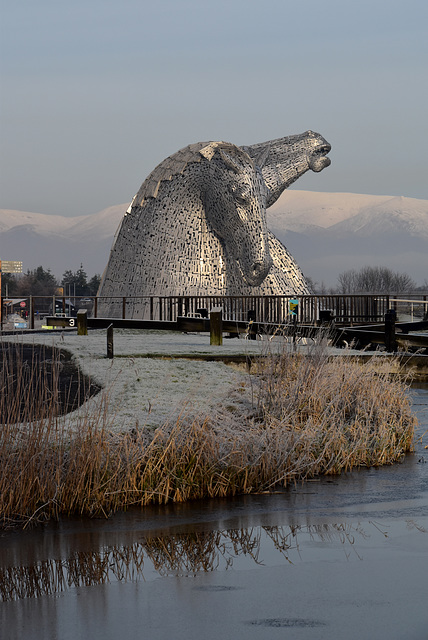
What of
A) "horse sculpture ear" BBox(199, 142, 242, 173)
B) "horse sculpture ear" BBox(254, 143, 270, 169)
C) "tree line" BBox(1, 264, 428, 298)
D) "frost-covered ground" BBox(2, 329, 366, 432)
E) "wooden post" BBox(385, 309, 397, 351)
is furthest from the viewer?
"tree line" BBox(1, 264, 428, 298)

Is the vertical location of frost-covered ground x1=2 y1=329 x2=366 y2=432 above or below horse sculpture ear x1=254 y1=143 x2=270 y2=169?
below

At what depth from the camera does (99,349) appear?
17.6 metres

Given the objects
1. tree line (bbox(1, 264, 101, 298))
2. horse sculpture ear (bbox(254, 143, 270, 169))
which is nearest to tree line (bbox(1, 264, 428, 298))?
tree line (bbox(1, 264, 101, 298))

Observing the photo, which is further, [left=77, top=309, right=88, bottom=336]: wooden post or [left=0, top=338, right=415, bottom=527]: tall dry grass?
[left=77, top=309, right=88, bottom=336]: wooden post

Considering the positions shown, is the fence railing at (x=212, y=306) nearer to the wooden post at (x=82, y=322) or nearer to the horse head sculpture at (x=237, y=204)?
the horse head sculpture at (x=237, y=204)

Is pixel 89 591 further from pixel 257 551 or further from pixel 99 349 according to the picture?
pixel 99 349

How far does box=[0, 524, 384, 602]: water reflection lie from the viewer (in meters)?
5.33

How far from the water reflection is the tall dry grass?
1.03 m

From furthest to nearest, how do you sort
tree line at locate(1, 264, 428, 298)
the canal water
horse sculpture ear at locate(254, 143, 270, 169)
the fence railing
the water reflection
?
tree line at locate(1, 264, 428, 298), horse sculpture ear at locate(254, 143, 270, 169), the fence railing, the water reflection, the canal water

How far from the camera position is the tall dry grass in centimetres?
714

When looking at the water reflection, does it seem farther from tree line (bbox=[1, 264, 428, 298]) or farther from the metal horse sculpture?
tree line (bbox=[1, 264, 428, 298])

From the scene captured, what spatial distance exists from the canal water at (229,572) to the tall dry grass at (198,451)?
0.96 ft

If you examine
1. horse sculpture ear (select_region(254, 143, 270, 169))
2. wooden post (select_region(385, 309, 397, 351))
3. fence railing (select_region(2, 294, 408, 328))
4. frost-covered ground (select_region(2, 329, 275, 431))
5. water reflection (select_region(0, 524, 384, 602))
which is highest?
horse sculpture ear (select_region(254, 143, 270, 169))

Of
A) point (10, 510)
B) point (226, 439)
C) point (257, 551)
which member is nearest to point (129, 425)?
point (226, 439)
